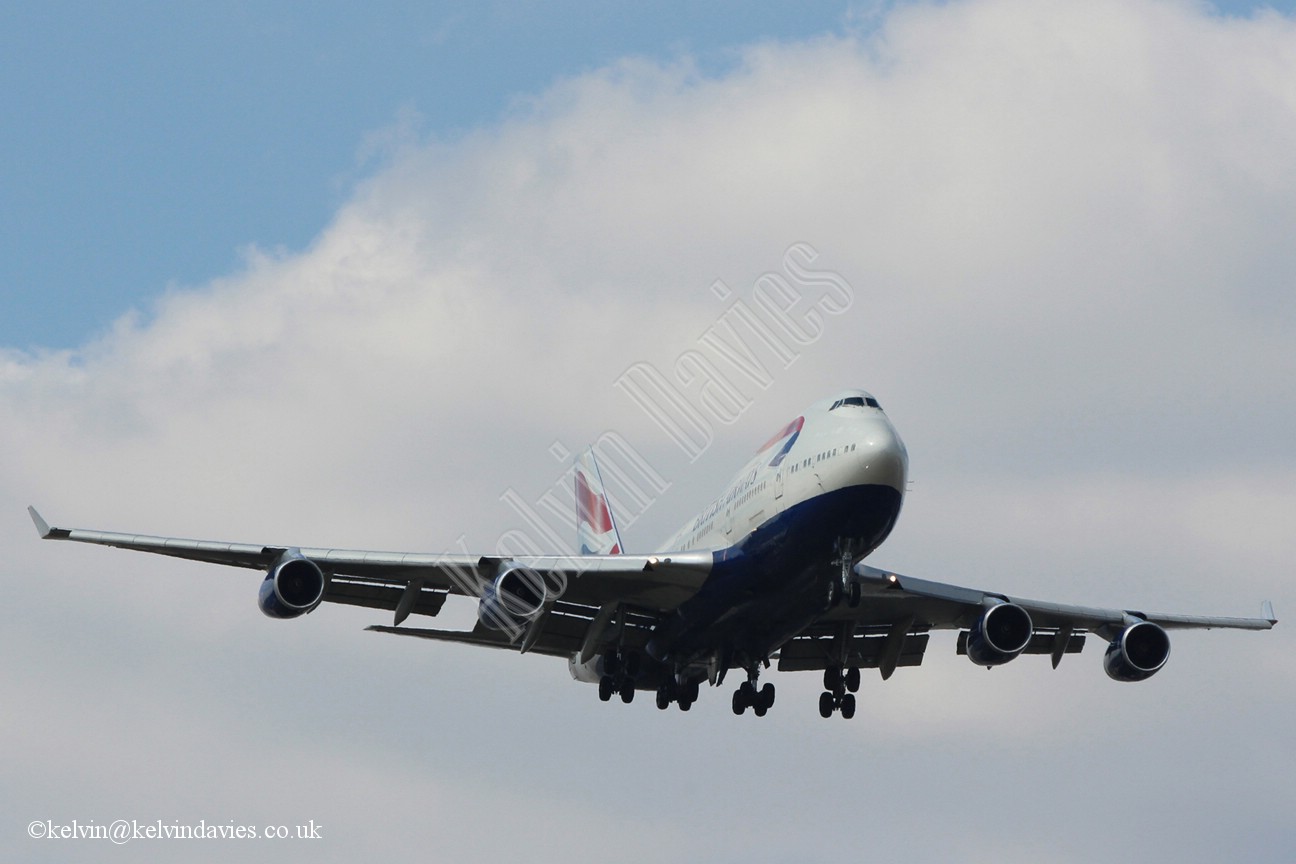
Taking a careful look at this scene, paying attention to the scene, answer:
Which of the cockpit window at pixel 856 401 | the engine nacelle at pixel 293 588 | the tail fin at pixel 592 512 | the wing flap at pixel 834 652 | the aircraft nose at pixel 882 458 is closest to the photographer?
the aircraft nose at pixel 882 458

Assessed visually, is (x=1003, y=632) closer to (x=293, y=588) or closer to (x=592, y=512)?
(x=293, y=588)

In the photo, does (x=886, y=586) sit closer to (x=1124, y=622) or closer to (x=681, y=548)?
(x=681, y=548)

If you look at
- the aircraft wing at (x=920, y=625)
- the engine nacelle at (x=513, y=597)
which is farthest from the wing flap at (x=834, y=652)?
the engine nacelle at (x=513, y=597)

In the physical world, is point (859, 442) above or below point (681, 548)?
below

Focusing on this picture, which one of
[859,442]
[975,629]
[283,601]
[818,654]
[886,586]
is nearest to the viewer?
[859,442]

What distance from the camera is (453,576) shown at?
4541 centimetres

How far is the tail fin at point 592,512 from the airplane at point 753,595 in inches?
581

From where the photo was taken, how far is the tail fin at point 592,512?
67375mm

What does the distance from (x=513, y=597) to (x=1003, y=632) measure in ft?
45.2

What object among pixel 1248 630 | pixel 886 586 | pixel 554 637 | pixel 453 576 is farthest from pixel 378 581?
pixel 1248 630

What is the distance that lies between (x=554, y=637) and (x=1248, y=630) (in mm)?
20248

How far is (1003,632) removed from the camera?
48.5 meters

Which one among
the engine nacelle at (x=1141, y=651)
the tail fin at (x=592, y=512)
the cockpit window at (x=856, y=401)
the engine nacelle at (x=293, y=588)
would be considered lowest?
the engine nacelle at (x=1141, y=651)

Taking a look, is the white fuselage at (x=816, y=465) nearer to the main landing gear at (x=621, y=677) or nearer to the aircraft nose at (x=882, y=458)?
the aircraft nose at (x=882, y=458)
